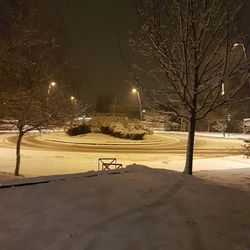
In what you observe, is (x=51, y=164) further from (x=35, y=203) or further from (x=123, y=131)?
(x=123, y=131)

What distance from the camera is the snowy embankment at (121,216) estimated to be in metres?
4.86

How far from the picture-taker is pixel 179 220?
5.79m

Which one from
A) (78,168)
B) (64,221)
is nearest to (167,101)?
(78,168)

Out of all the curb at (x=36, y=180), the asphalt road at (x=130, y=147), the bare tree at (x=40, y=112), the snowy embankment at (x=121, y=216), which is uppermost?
the bare tree at (x=40, y=112)

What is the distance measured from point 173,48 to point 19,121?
9190 mm

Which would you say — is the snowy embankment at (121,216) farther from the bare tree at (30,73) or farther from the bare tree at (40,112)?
the bare tree at (40,112)

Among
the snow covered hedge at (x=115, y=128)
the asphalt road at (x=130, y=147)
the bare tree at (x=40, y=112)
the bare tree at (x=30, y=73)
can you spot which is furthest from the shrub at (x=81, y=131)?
the bare tree at (x=40, y=112)

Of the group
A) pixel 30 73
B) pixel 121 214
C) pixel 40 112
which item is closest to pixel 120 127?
pixel 40 112

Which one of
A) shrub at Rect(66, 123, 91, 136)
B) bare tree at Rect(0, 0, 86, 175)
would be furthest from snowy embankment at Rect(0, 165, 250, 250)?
shrub at Rect(66, 123, 91, 136)

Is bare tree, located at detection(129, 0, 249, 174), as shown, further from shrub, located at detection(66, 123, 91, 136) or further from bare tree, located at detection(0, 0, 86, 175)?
shrub, located at detection(66, 123, 91, 136)

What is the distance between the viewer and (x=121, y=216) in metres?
5.85

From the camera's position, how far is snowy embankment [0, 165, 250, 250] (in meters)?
4.86

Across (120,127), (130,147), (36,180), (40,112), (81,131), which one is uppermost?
(40,112)

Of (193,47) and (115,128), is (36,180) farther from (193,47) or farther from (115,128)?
(115,128)
